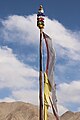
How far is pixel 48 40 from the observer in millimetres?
11367

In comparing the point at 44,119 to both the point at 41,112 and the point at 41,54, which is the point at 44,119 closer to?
the point at 41,112

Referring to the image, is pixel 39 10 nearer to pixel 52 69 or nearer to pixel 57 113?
pixel 52 69

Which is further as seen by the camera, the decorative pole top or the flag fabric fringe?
the flag fabric fringe

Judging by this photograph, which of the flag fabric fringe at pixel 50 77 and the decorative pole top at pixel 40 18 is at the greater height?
the decorative pole top at pixel 40 18

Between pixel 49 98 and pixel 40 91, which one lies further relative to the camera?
pixel 49 98

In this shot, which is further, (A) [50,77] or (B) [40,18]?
(A) [50,77]

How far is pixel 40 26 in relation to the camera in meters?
10.5

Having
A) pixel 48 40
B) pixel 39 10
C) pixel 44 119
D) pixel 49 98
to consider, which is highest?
pixel 39 10

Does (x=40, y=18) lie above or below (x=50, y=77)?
above

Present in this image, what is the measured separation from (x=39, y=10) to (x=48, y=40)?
1.07 meters

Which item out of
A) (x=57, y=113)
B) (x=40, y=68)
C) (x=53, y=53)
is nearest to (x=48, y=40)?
(x=53, y=53)

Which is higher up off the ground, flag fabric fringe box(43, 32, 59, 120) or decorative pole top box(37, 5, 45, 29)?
decorative pole top box(37, 5, 45, 29)

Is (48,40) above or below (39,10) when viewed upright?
below

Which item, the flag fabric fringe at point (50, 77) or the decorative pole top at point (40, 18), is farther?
the flag fabric fringe at point (50, 77)
